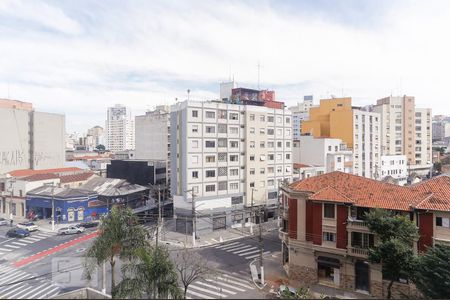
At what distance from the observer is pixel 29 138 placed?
295 ft

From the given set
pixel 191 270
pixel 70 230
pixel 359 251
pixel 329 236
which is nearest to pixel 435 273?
pixel 359 251

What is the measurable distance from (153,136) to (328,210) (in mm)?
60758

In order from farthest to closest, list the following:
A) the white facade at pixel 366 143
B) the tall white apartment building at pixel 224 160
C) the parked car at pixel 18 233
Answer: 1. the white facade at pixel 366 143
2. the tall white apartment building at pixel 224 160
3. the parked car at pixel 18 233

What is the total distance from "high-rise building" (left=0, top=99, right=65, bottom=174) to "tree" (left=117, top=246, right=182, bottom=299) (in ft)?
256

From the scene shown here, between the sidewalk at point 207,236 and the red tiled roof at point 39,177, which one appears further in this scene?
the red tiled roof at point 39,177

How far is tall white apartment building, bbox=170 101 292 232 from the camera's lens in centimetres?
5700

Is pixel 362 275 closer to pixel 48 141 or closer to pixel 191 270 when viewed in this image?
pixel 191 270

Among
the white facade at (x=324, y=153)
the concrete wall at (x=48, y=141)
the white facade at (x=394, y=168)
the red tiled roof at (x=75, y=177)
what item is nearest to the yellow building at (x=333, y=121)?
the white facade at (x=324, y=153)


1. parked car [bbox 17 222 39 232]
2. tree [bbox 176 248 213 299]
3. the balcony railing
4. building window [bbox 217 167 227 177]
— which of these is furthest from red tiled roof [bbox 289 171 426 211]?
parked car [bbox 17 222 39 232]

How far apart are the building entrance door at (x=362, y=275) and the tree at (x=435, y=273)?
588 centimetres

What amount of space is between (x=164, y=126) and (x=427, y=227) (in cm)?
6401

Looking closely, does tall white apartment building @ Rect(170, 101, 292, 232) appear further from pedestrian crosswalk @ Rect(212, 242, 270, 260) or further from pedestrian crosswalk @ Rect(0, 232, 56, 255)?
pedestrian crosswalk @ Rect(0, 232, 56, 255)

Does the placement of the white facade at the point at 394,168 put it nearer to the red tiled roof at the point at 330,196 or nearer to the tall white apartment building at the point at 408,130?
the tall white apartment building at the point at 408,130

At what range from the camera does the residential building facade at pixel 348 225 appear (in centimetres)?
3017
